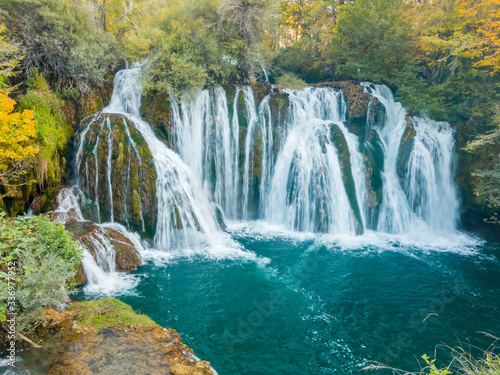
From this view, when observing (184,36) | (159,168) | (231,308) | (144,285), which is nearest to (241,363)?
Answer: (231,308)

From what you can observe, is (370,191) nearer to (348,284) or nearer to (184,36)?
(348,284)

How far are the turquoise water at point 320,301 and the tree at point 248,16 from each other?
11380 mm

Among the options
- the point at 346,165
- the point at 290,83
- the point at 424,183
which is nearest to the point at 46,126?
the point at 290,83

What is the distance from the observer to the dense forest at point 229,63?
10.3m

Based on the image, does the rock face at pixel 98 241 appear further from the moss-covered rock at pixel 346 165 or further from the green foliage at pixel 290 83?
the green foliage at pixel 290 83

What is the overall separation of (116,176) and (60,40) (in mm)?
6656

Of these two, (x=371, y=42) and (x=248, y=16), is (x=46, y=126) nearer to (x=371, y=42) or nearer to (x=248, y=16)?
(x=248, y=16)

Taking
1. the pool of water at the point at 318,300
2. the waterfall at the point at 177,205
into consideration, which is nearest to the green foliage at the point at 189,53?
the waterfall at the point at 177,205

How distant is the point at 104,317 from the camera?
5.09 m

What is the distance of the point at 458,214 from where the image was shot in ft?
45.9

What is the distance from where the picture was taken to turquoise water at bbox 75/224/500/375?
6.08m

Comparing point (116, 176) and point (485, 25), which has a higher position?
point (485, 25)

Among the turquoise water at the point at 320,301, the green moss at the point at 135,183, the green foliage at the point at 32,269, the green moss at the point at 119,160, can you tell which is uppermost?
the green moss at the point at 119,160

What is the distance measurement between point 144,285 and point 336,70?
16.9m
